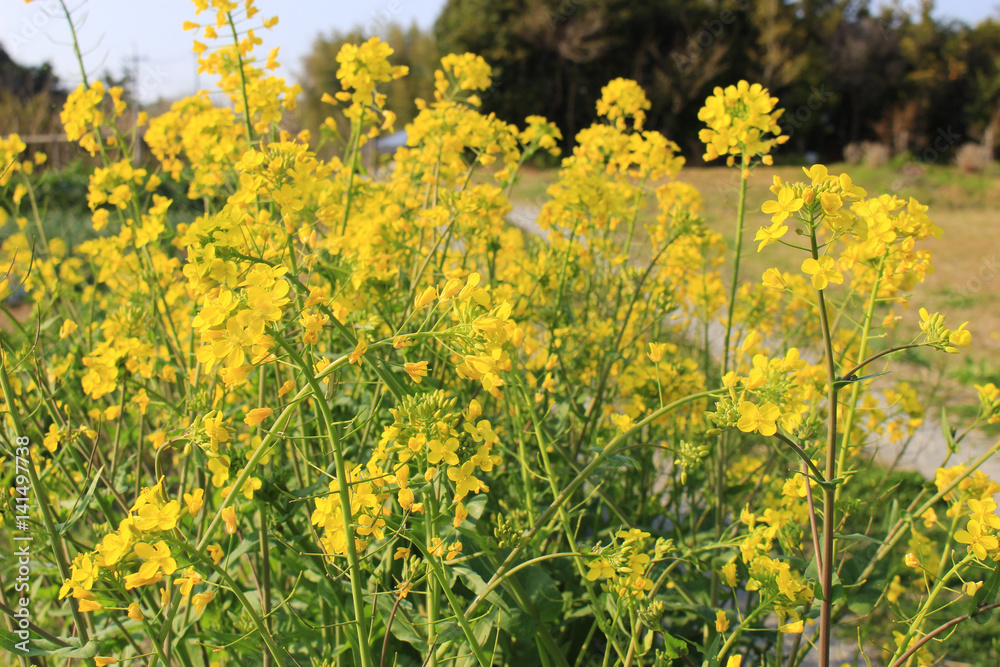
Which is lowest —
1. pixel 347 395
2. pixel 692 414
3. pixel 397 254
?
pixel 692 414

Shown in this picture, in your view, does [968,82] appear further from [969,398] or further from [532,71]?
[969,398]

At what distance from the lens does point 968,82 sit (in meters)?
17.1

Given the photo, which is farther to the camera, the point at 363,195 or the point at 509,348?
the point at 363,195

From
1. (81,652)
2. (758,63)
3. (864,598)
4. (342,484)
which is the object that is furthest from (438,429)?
(758,63)

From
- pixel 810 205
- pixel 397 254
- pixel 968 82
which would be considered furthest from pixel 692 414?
pixel 968 82

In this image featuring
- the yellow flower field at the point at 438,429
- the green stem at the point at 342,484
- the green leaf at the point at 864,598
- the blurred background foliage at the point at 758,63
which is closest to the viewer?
the green stem at the point at 342,484

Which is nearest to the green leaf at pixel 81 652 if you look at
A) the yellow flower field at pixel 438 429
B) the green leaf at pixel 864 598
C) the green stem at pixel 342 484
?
the yellow flower field at pixel 438 429

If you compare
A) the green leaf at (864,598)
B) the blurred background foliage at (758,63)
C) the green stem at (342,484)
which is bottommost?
the green leaf at (864,598)

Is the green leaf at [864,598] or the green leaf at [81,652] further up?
the green leaf at [81,652]

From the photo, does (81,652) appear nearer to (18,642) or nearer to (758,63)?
(18,642)

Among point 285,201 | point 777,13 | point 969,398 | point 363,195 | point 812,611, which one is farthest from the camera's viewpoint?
point 777,13

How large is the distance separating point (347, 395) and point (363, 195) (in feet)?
2.18

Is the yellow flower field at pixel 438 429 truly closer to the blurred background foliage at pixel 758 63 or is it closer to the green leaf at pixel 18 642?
the green leaf at pixel 18 642

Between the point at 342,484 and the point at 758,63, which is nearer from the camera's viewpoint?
the point at 342,484
